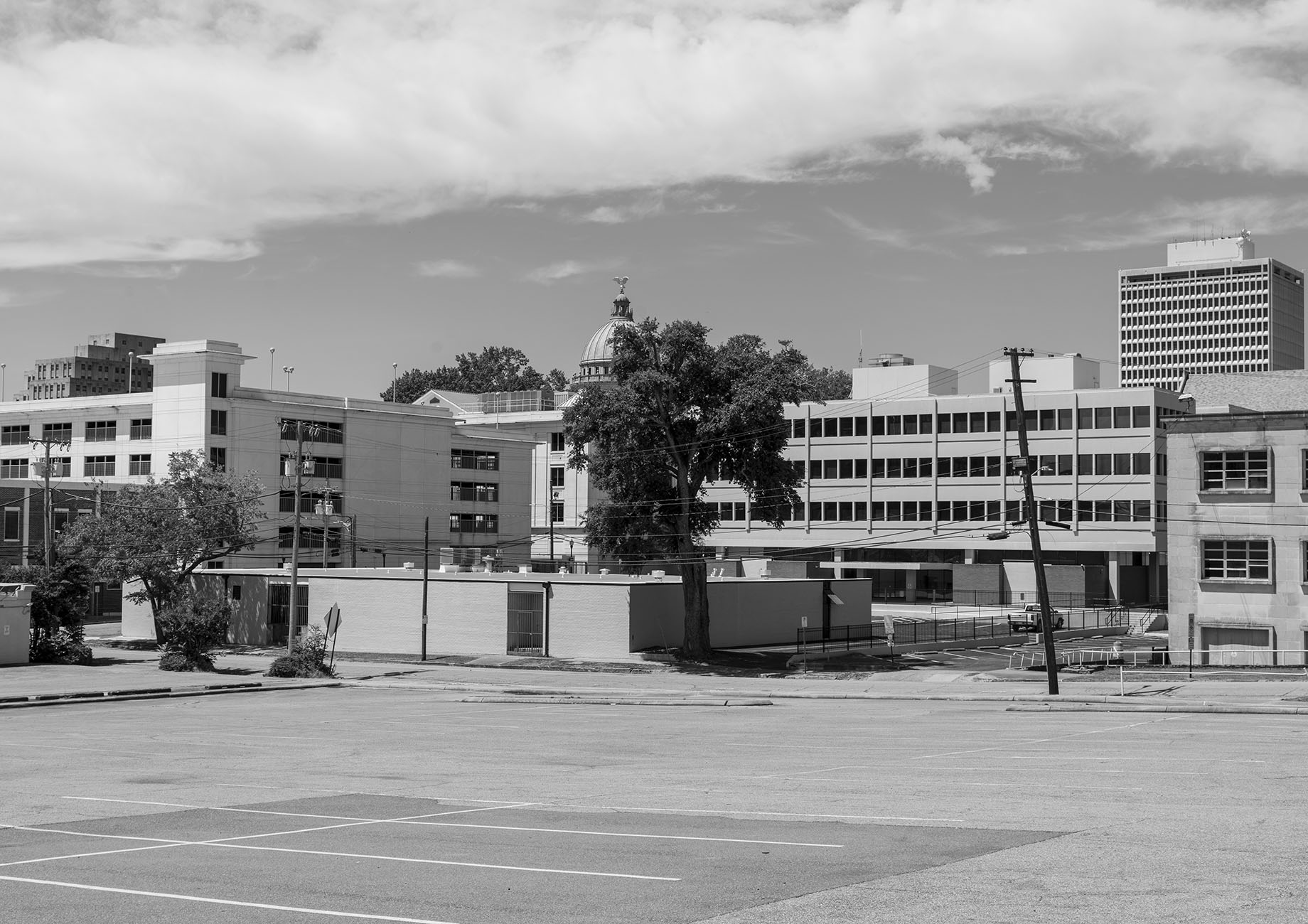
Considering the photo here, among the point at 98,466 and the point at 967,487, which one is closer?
the point at 98,466

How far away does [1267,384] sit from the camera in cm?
5972

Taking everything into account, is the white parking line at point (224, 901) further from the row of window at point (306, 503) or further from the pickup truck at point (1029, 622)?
the row of window at point (306, 503)

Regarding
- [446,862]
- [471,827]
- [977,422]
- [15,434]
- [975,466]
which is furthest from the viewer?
[977,422]

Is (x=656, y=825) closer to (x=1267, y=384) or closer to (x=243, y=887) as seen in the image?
(x=243, y=887)

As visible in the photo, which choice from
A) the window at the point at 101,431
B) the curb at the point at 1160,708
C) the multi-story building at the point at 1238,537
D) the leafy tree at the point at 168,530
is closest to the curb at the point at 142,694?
the leafy tree at the point at 168,530

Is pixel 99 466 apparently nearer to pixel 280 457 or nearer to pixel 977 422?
pixel 280 457

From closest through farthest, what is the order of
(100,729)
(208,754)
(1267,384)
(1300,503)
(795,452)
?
(208,754)
(100,729)
(1300,503)
(1267,384)
(795,452)

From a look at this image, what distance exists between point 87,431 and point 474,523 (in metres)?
31.0

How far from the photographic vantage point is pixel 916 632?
253 ft

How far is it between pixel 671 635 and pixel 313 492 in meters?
30.1

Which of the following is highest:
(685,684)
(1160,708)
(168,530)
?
(168,530)

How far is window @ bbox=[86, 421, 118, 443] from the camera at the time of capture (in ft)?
332

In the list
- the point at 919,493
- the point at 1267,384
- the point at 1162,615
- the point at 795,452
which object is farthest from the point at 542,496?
the point at 1267,384

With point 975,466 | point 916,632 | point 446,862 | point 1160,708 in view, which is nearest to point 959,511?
point 975,466
